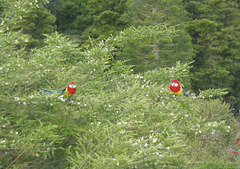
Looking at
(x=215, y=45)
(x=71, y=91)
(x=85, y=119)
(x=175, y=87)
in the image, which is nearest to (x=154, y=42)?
(x=215, y=45)

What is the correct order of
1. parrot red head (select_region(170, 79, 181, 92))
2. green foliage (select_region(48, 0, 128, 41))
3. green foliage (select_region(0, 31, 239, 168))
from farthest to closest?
1. green foliage (select_region(48, 0, 128, 41))
2. parrot red head (select_region(170, 79, 181, 92))
3. green foliage (select_region(0, 31, 239, 168))

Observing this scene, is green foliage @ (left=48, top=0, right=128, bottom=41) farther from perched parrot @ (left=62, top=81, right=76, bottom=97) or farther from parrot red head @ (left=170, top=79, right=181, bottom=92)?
perched parrot @ (left=62, top=81, right=76, bottom=97)

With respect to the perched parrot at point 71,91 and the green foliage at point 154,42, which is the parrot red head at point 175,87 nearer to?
the perched parrot at point 71,91

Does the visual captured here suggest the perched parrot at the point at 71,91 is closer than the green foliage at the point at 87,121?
No

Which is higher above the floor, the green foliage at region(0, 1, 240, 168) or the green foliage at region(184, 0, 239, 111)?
the green foliage at region(0, 1, 240, 168)

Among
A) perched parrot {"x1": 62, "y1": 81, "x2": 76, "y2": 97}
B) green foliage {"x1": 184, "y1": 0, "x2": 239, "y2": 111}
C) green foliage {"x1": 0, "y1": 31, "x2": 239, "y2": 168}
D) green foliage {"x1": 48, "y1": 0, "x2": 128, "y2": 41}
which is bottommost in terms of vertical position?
green foliage {"x1": 184, "y1": 0, "x2": 239, "y2": 111}

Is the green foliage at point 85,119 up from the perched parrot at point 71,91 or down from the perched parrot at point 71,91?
down

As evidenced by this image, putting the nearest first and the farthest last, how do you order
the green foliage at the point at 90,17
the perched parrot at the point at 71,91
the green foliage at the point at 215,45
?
the perched parrot at the point at 71,91, the green foliage at the point at 90,17, the green foliage at the point at 215,45

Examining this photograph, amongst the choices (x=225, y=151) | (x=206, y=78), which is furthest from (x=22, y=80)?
(x=206, y=78)

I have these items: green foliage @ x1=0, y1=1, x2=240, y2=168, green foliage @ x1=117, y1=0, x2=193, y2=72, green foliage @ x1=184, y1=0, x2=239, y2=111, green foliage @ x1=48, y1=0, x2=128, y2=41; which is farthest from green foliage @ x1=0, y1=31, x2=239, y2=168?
green foliage @ x1=184, y1=0, x2=239, y2=111

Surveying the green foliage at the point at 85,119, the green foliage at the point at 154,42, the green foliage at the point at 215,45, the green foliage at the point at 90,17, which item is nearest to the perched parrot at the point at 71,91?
the green foliage at the point at 85,119

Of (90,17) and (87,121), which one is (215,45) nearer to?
(90,17)

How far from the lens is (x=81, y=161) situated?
3559 mm

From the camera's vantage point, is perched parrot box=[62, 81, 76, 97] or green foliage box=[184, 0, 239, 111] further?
green foliage box=[184, 0, 239, 111]
